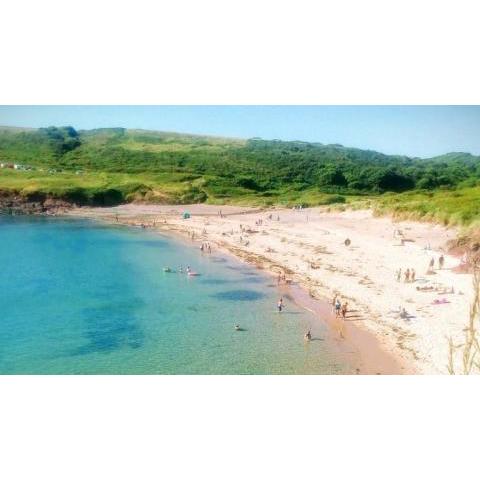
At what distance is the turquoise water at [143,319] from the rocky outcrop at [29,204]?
9736 mm

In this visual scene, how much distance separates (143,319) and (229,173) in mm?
24645

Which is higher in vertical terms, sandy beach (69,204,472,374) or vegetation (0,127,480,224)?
vegetation (0,127,480,224)

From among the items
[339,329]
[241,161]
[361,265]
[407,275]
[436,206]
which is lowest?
[339,329]

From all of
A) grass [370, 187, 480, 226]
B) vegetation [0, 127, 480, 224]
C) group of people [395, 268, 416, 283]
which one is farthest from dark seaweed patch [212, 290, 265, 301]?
grass [370, 187, 480, 226]

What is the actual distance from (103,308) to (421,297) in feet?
31.8

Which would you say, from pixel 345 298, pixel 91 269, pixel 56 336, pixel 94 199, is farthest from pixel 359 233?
pixel 94 199

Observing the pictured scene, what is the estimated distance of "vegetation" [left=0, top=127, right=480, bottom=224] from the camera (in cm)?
2184

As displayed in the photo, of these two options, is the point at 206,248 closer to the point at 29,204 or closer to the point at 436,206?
the point at 436,206

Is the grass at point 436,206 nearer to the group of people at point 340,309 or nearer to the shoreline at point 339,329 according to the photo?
the shoreline at point 339,329

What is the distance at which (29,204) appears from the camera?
107 feet

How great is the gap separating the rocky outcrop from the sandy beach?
1497 mm

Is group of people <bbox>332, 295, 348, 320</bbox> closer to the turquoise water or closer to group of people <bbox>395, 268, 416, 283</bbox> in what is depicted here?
the turquoise water

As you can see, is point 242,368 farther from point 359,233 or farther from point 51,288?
point 359,233

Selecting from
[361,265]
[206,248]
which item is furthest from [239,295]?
[206,248]
